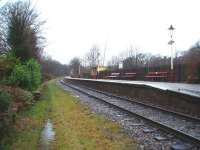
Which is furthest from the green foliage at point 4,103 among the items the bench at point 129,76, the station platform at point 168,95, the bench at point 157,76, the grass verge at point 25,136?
the bench at point 129,76

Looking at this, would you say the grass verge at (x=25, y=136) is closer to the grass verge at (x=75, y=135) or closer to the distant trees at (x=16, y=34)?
the grass verge at (x=75, y=135)

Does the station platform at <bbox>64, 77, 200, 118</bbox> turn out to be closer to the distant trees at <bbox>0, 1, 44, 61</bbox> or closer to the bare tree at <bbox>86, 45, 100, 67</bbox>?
the distant trees at <bbox>0, 1, 44, 61</bbox>

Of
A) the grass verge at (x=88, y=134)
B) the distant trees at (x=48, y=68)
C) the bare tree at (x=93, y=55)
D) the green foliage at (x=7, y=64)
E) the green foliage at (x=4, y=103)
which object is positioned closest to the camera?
the green foliage at (x=4, y=103)

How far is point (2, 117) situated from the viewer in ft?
33.0

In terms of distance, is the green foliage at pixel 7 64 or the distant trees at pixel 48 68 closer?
the green foliage at pixel 7 64

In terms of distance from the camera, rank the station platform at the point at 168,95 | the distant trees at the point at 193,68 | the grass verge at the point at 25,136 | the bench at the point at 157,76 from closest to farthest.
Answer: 1. the grass verge at the point at 25,136
2. the station platform at the point at 168,95
3. the distant trees at the point at 193,68
4. the bench at the point at 157,76

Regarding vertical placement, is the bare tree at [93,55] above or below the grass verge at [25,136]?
above

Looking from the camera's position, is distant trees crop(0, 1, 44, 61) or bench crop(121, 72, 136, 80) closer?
distant trees crop(0, 1, 44, 61)

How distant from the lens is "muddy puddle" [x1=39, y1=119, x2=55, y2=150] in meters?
10.9

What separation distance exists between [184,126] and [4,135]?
6.74m

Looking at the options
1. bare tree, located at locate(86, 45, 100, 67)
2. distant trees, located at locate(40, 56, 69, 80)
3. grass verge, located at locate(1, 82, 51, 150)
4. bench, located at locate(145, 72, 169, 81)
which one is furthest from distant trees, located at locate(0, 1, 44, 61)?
bare tree, located at locate(86, 45, 100, 67)

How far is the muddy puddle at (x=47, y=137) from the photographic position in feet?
35.7

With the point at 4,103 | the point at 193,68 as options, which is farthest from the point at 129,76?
the point at 4,103

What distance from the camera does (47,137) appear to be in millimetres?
12398
